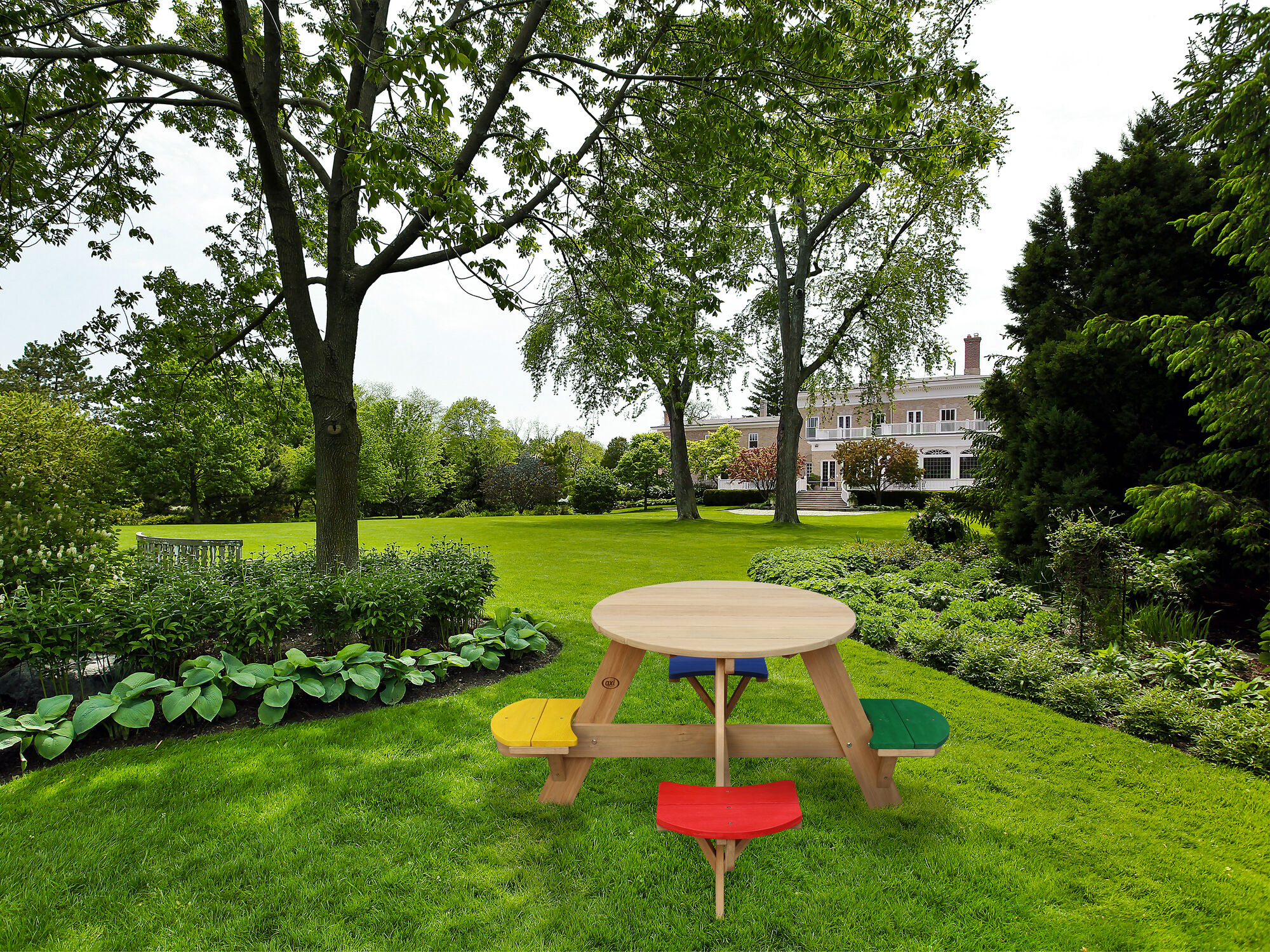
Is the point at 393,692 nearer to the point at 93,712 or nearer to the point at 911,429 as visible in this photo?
the point at 93,712

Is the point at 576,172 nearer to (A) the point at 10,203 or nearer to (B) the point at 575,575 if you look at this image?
(A) the point at 10,203

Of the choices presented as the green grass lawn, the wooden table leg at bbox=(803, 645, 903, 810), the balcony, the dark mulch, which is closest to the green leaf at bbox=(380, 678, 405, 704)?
the dark mulch

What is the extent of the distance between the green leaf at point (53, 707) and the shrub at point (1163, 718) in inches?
281

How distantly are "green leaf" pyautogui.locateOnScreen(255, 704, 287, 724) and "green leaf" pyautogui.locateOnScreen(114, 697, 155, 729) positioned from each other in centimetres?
60

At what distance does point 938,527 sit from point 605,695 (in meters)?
9.81

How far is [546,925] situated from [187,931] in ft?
4.62

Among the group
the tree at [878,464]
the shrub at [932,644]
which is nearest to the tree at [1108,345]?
the shrub at [932,644]

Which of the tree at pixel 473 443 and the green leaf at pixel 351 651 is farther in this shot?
the tree at pixel 473 443

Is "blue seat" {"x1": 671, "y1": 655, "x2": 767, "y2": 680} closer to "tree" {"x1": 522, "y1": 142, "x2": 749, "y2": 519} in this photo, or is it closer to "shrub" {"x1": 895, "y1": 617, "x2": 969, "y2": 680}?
"shrub" {"x1": 895, "y1": 617, "x2": 969, "y2": 680}

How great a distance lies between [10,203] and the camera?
5.47 meters

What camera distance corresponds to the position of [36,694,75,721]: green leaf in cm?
346

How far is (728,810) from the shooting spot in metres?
2.19

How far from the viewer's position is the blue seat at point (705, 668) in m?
3.94

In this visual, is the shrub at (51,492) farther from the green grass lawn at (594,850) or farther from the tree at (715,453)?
the tree at (715,453)
